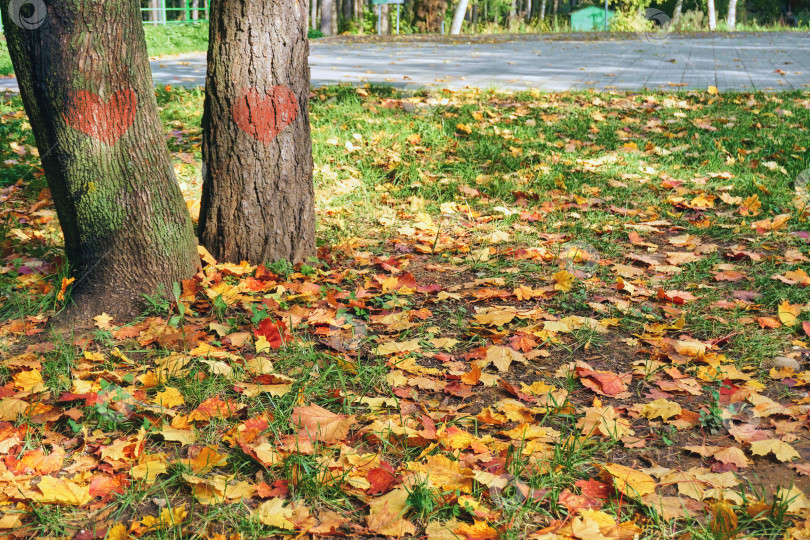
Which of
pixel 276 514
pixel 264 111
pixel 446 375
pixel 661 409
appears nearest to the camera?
pixel 276 514

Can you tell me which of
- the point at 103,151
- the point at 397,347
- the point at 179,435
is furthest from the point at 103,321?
the point at 397,347

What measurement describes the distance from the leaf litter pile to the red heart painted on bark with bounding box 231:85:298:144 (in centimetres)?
66

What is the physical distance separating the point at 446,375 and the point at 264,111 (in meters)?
1.58

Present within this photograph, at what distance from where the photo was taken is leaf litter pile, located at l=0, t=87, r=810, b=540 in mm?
1832

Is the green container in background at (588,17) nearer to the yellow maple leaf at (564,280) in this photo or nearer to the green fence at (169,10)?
the green fence at (169,10)

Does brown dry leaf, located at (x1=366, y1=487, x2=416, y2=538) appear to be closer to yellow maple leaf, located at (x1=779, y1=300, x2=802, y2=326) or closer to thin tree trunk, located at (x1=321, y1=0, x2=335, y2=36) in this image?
yellow maple leaf, located at (x1=779, y1=300, x2=802, y2=326)

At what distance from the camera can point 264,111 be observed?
3.20 m

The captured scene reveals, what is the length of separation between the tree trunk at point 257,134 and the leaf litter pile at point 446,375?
162mm

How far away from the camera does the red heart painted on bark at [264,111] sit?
3.18m

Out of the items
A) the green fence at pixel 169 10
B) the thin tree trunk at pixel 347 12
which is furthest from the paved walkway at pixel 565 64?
the thin tree trunk at pixel 347 12

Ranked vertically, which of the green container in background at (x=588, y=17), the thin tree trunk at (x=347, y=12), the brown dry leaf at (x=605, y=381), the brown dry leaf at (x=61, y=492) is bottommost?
the brown dry leaf at (x=61, y=492)

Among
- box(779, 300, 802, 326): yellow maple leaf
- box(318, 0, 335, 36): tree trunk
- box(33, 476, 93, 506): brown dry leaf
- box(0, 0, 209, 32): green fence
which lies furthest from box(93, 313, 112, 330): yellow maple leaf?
box(318, 0, 335, 36): tree trunk

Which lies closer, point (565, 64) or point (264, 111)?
point (264, 111)

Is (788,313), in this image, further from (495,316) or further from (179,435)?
(179,435)
